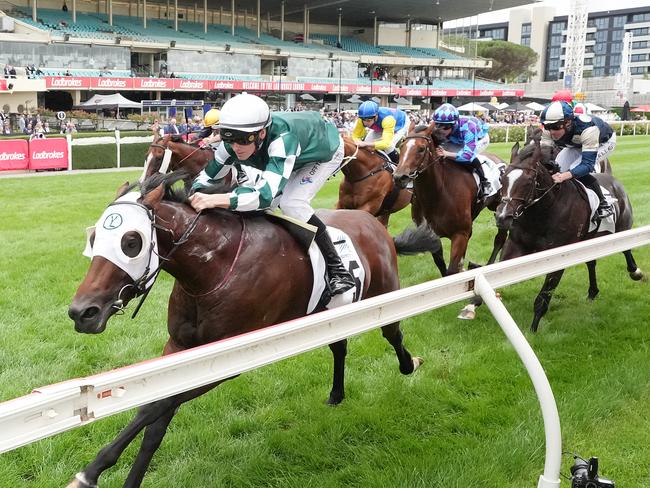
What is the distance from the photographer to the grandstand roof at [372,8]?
56.5 meters

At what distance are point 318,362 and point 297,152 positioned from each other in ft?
5.84

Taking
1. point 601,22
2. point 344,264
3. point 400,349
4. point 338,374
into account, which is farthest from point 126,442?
point 601,22

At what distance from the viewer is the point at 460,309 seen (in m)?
6.04

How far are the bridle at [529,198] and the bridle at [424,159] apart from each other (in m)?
1.10

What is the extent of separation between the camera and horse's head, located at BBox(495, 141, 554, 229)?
5379 millimetres

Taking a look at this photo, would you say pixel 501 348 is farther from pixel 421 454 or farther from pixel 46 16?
pixel 46 16

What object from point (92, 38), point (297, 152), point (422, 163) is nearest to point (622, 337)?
point (422, 163)

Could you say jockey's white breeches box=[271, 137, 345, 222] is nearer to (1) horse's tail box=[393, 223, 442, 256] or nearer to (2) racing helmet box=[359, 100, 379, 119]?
(1) horse's tail box=[393, 223, 442, 256]

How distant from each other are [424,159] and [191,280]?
393cm

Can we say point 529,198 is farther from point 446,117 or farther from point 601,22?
point 601,22

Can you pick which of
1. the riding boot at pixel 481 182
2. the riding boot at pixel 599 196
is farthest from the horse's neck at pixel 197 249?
the riding boot at pixel 481 182

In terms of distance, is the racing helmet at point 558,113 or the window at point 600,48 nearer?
the racing helmet at point 558,113

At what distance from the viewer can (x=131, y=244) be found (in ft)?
8.69

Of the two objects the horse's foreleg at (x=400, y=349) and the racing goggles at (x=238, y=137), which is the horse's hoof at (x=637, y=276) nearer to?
the horse's foreleg at (x=400, y=349)
